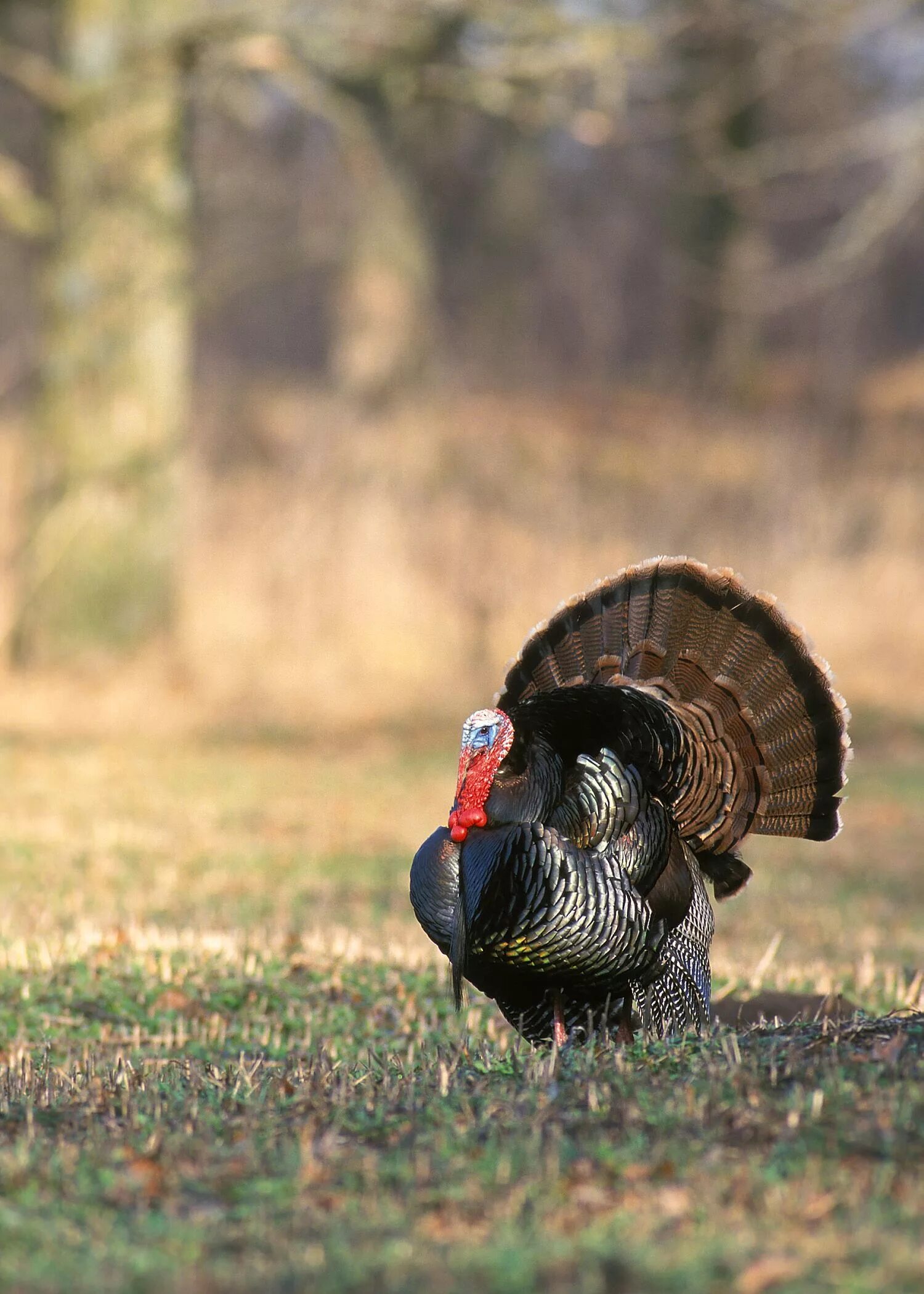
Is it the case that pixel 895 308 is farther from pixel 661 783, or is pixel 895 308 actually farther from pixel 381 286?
pixel 661 783

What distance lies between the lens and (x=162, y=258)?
523 inches

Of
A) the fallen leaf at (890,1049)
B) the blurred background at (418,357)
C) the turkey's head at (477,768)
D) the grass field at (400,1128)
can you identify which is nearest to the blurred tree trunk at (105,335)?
the blurred background at (418,357)

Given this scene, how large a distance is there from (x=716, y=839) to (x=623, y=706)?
697 mm

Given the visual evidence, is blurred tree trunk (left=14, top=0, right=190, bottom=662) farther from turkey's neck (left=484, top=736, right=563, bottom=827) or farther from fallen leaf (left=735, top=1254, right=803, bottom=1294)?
fallen leaf (left=735, top=1254, right=803, bottom=1294)

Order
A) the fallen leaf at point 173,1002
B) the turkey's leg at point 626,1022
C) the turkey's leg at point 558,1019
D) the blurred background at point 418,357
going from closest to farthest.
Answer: the turkey's leg at point 558,1019 → the turkey's leg at point 626,1022 → the fallen leaf at point 173,1002 → the blurred background at point 418,357

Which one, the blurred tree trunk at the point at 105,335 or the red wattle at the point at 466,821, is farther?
the blurred tree trunk at the point at 105,335

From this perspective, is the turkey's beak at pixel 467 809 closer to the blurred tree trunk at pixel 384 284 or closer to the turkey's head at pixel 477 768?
the turkey's head at pixel 477 768

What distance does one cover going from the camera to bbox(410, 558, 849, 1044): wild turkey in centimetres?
450

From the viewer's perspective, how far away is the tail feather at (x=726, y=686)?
527 centimetres

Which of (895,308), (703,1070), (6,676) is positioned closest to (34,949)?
(703,1070)

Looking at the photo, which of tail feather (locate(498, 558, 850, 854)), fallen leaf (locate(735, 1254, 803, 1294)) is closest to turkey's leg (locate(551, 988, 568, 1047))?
tail feather (locate(498, 558, 850, 854))

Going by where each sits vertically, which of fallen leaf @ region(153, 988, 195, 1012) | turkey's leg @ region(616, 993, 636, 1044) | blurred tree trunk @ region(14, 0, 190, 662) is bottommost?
fallen leaf @ region(153, 988, 195, 1012)

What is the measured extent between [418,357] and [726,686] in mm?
18456

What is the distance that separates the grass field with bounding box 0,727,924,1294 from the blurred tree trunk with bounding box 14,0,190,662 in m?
5.58
